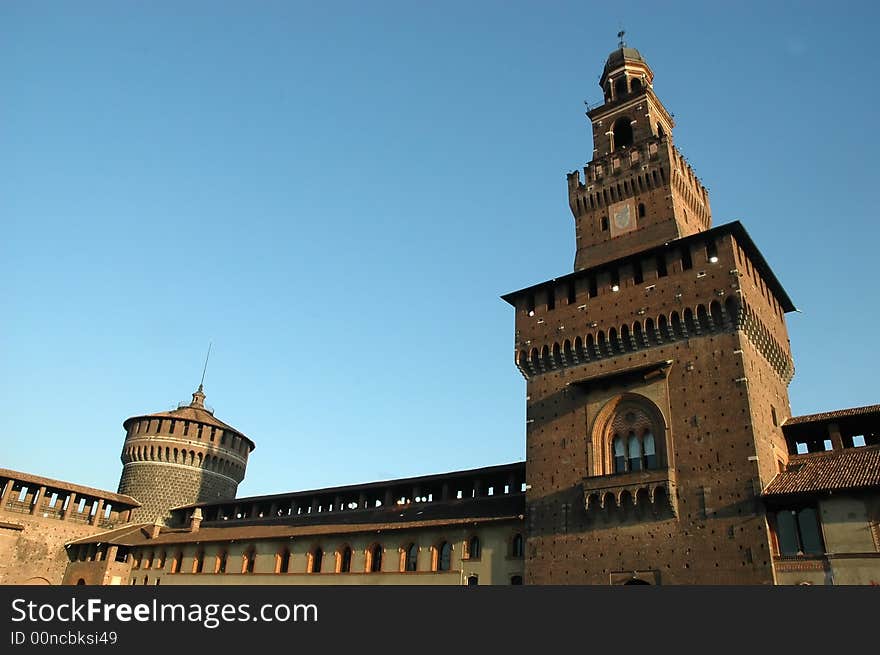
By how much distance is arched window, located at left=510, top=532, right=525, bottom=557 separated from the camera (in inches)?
1145

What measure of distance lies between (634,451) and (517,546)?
21.7 feet

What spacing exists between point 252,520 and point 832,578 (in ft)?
108

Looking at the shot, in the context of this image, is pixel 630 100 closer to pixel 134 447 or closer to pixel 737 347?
pixel 737 347

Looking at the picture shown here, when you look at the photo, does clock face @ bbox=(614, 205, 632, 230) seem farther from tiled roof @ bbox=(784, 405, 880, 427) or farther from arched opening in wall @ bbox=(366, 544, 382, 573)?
arched opening in wall @ bbox=(366, 544, 382, 573)

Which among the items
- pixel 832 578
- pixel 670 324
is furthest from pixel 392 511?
pixel 832 578

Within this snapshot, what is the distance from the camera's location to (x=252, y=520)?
4391cm

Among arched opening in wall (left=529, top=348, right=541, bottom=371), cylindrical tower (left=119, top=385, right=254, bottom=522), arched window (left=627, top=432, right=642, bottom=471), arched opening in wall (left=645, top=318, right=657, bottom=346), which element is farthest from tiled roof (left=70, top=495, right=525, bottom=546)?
arched opening in wall (left=645, top=318, right=657, bottom=346)

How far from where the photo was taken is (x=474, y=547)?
30766 mm

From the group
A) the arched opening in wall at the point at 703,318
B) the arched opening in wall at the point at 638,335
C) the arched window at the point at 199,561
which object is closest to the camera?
the arched opening in wall at the point at 703,318

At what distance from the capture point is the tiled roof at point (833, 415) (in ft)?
84.3

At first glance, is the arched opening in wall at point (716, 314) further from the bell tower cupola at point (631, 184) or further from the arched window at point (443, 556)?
the arched window at point (443, 556)

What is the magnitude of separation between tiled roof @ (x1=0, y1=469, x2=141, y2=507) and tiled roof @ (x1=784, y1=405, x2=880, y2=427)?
4288 centimetres

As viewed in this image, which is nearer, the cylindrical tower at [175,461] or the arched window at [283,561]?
the arched window at [283,561]

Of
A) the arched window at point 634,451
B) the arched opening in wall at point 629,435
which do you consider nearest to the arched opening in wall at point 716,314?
the arched opening in wall at point 629,435
